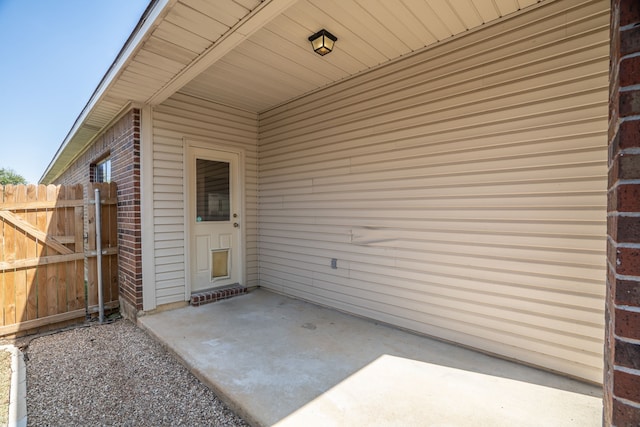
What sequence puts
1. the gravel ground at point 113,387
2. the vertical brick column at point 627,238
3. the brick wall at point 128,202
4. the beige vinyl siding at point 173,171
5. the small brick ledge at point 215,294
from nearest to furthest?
the vertical brick column at point 627,238
the gravel ground at point 113,387
the brick wall at point 128,202
the beige vinyl siding at point 173,171
the small brick ledge at point 215,294

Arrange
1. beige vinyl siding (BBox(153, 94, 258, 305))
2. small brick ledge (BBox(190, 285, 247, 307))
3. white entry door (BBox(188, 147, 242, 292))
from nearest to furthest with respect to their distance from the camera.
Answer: beige vinyl siding (BBox(153, 94, 258, 305))
small brick ledge (BBox(190, 285, 247, 307))
white entry door (BBox(188, 147, 242, 292))

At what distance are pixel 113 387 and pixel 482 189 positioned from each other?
348 centimetres

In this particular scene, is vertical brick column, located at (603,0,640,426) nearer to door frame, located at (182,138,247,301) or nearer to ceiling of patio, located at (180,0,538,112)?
ceiling of patio, located at (180,0,538,112)

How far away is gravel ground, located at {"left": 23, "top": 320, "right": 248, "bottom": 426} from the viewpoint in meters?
1.99

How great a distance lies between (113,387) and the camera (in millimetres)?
2352

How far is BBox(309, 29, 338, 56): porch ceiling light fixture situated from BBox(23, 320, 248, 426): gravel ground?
3.07 m

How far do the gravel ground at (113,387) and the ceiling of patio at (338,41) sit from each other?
109 inches

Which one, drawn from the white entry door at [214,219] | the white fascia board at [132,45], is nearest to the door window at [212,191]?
the white entry door at [214,219]

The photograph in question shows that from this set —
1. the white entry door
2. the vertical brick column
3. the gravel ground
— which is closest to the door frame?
the white entry door

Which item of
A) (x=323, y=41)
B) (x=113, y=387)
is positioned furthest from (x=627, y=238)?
(x=113, y=387)

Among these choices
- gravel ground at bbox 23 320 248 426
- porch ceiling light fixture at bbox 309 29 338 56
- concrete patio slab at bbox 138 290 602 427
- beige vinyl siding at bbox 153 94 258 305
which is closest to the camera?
concrete patio slab at bbox 138 290 602 427

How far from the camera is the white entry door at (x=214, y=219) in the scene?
4223 millimetres

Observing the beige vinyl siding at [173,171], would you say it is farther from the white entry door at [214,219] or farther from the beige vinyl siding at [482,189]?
the beige vinyl siding at [482,189]

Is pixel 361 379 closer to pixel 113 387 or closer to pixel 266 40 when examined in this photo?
pixel 113 387
